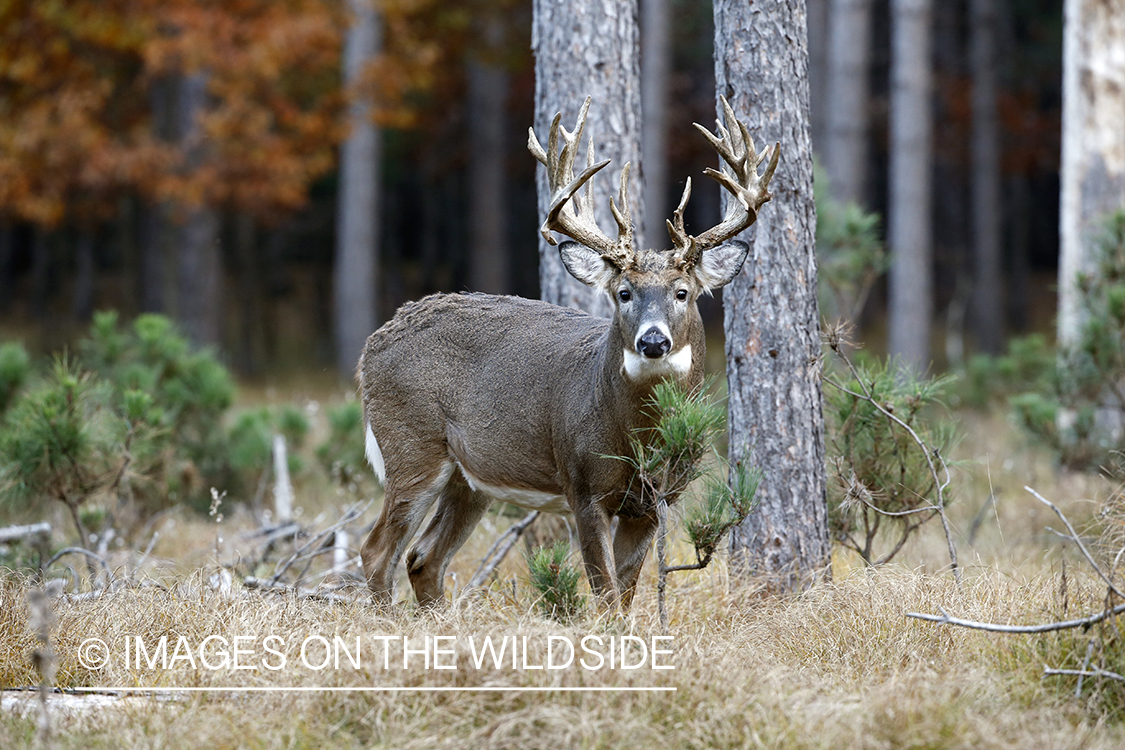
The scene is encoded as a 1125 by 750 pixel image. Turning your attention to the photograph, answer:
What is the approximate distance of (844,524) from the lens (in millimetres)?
5484

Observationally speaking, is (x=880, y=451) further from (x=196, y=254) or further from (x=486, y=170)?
(x=486, y=170)

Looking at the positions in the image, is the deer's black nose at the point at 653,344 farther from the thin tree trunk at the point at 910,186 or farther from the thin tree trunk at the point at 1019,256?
the thin tree trunk at the point at 1019,256

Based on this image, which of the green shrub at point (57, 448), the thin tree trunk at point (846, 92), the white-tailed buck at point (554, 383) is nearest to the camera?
the white-tailed buck at point (554, 383)

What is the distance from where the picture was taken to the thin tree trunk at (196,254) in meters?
16.1

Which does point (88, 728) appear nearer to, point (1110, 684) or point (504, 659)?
point (504, 659)

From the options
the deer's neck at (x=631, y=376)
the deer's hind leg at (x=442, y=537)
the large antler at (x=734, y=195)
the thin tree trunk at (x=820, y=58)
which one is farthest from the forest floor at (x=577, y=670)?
the thin tree trunk at (x=820, y=58)

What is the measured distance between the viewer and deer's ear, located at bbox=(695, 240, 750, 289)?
4512 mm

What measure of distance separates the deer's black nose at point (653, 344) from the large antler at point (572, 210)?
40 centimetres

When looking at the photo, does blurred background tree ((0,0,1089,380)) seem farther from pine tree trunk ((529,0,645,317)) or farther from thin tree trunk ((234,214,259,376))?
pine tree trunk ((529,0,645,317))

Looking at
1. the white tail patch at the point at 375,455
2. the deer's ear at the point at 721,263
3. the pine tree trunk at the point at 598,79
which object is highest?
the pine tree trunk at the point at 598,79

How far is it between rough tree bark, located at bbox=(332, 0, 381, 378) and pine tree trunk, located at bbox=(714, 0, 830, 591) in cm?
1175

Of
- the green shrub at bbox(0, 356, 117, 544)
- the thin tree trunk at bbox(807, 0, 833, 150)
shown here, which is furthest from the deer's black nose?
the thin tree trunk at bbox(807, 0, 833, 150)

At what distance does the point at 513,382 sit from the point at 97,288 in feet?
82.1

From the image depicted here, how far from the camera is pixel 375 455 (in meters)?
5.56
